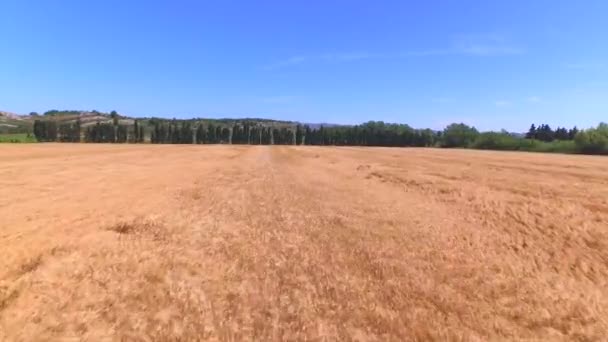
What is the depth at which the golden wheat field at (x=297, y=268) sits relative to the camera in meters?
8.16

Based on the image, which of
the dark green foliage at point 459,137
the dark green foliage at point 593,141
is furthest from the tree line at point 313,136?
the dark green foliage at point 593,141

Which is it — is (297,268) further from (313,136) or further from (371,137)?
(313,136)

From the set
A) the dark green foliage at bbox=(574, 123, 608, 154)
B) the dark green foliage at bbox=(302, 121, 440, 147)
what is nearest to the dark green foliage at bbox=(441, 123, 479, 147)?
the dark green foliage at bbox=(302, 121, 440, 147)

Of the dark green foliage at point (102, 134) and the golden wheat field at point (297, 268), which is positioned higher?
the golden wheat field at point (297, 268)

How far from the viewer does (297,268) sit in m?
10.4

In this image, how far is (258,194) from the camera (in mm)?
19562

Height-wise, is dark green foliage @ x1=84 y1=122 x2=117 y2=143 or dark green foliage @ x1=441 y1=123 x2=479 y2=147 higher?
dark green foliage @ x1=441 y1=123 x2=479 y2=147

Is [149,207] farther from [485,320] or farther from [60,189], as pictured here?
[485,320]

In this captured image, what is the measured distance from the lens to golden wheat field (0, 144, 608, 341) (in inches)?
321

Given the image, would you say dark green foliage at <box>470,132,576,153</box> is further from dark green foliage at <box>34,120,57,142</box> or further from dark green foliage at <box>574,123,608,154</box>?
dark green foliage at <box>34,120,57,142</box>

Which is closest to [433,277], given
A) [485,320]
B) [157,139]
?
[485,320]

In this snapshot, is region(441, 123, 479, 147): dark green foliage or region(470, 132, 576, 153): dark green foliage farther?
region(441, 123, 479, 147): dark green foliage

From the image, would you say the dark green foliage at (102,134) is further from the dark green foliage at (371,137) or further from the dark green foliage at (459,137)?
the dark green foliage at (459,137)

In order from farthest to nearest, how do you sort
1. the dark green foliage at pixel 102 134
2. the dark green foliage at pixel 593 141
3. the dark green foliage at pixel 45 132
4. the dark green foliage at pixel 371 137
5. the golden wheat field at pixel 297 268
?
the dark green foliage at pixel 102 134 → the dark green foliage at pixel 371 137 → the dark green foliage at pixel 45 132 → the dark green foliage at pixel 593 141 → the golden wheat field at pixel 297 268
